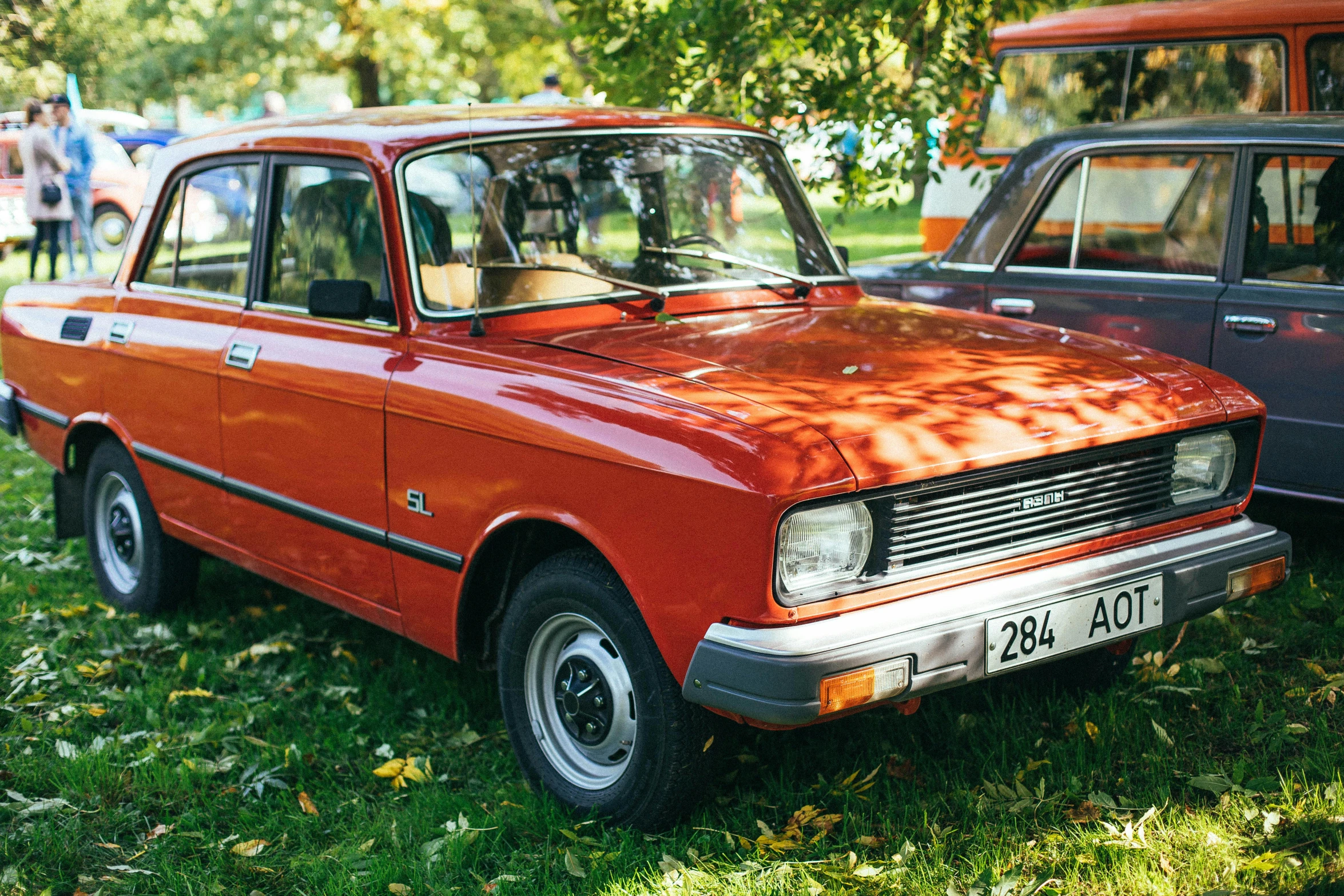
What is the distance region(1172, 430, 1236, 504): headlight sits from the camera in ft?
11.5

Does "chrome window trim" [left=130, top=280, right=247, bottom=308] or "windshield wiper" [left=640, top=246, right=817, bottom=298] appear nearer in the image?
"windshield wiper" [left=640, top=246, right=817, bottom=298]

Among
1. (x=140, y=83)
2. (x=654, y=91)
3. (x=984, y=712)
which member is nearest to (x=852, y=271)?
(x=654, y=91)

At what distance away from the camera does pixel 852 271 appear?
20.0 ft

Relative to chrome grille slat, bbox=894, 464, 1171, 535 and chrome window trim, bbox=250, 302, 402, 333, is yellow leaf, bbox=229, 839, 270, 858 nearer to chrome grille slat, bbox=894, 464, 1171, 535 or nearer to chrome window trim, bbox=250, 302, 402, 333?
chrome window trim, bbox=250, 302, 402, 333

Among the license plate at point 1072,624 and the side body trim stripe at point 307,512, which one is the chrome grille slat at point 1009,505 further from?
the side body trim stripe at point 307,512

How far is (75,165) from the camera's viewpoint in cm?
1429

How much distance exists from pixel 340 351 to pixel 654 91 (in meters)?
3.74

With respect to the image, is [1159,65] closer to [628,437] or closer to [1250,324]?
[1250,324]

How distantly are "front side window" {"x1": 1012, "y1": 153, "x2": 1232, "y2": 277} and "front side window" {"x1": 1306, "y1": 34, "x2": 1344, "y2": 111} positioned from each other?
9.17 feet

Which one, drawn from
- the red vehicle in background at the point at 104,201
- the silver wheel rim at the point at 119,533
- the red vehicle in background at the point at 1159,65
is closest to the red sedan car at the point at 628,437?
the silver wheel rim at the point at 119,533

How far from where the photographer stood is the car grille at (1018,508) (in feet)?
9.52

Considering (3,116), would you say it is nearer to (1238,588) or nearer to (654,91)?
(654,91)

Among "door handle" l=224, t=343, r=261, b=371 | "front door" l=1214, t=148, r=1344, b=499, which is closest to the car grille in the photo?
"front door" l=1214, t=148, r=1344, b=499

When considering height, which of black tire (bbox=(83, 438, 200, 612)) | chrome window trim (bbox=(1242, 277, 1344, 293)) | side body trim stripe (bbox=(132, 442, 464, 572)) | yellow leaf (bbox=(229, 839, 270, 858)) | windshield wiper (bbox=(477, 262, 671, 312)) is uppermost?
windshield wiper (bbox=(477, 262, 671, 312))
